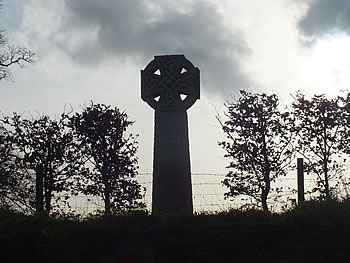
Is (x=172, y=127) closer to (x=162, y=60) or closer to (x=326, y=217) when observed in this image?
(x=162, y=60)

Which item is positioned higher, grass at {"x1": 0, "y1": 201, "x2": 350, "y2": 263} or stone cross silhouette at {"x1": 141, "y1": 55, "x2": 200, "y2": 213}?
stone cross silhouette at {"x1": 141, "y1": 55, "x2": 200, "y2": 213}

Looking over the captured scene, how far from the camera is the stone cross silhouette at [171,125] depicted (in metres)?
11.0

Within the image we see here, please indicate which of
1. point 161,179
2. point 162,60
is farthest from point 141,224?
point 162,60

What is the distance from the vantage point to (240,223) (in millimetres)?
7086

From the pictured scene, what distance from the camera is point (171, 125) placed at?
11.2 metres

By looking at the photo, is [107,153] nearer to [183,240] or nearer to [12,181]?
[12,181]

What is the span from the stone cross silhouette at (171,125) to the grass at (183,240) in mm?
3633

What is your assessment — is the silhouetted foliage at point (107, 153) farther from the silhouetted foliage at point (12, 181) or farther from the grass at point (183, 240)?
the grass at point (183, 240)

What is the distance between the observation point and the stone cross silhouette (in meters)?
11.0

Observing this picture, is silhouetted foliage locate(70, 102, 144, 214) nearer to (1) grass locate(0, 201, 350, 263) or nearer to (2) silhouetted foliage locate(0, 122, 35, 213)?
(2) silhouetted foliage locate(0, 122, 35, 213)

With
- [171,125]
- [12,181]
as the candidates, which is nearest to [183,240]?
[171,125]

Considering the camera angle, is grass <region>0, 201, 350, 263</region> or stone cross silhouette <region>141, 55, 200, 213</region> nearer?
grass <region>0, 201, 350, 263</region>

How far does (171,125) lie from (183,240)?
178 inches

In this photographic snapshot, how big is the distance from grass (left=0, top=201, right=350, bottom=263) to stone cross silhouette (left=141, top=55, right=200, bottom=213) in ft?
11.9
